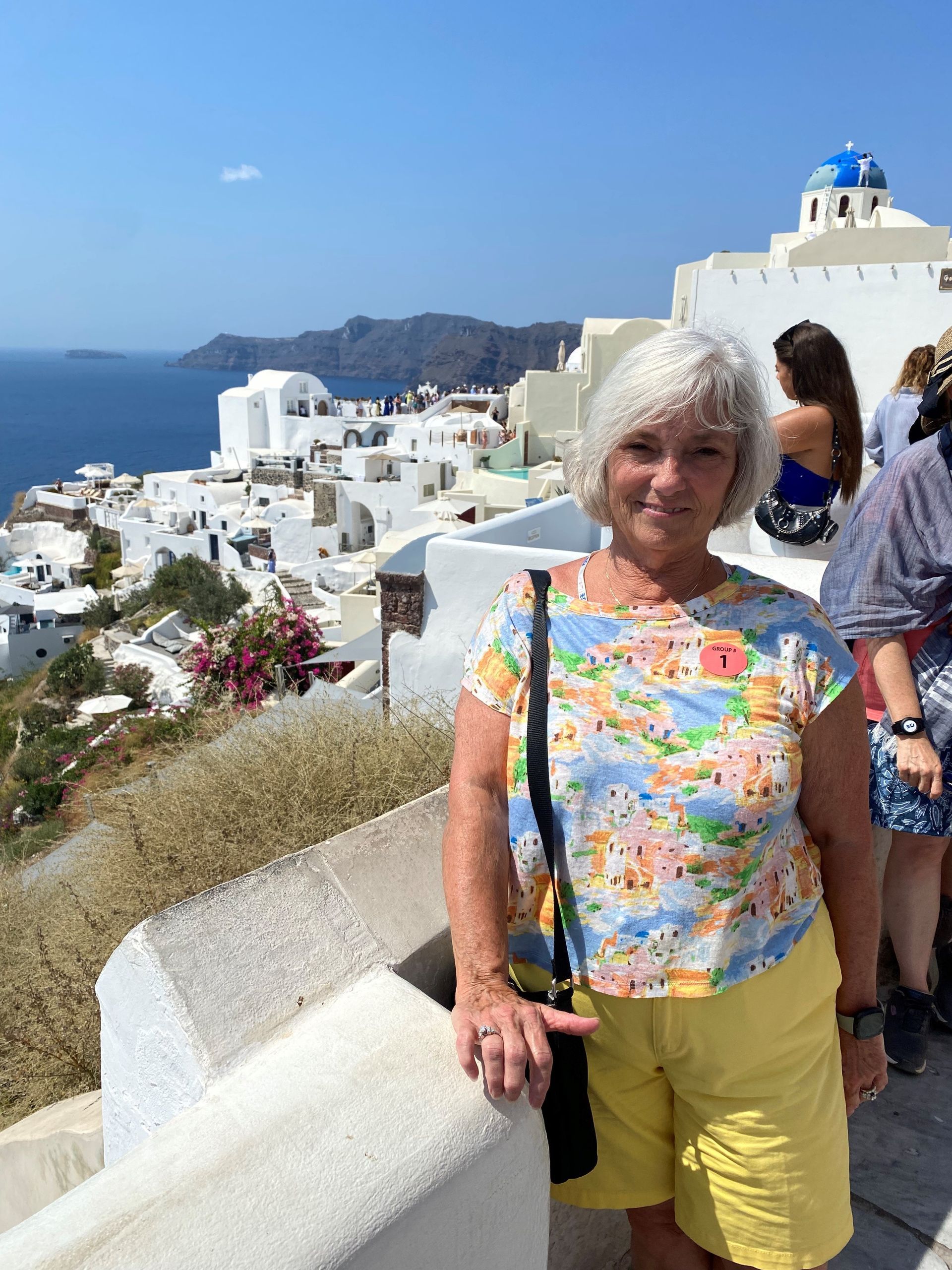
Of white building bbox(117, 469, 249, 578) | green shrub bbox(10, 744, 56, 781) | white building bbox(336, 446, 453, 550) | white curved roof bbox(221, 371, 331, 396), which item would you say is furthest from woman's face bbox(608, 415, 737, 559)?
white curved roof bbox(221, 371, 331, 396)

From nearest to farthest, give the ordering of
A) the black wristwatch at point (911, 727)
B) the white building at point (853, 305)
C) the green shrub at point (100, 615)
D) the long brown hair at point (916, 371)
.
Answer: the black wristwatch at point (911, 727) → the long brown hair at point (916, 371) → the white building at point (853, 305) → the green shrub at point (100, 615)

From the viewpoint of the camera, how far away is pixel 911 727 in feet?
6.42

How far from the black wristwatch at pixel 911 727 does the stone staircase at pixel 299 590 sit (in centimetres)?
2447

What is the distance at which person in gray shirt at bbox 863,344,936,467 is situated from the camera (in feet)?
12.2

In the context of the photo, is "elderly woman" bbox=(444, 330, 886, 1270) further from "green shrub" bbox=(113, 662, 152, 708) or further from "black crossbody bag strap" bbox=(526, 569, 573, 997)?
"green shrub" bbox=(113, 662, 152, 708)

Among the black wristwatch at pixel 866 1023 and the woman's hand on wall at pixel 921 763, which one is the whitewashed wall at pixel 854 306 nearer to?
the woman's hand on wall at pixel 921 763

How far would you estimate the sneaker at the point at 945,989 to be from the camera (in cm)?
238

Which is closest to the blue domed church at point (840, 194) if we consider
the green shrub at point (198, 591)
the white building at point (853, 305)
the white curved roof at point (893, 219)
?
the white curved roof at point (893, 219)

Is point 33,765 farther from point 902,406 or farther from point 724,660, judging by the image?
point 724,660

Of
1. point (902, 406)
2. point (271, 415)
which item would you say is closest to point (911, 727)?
point (902, 406)

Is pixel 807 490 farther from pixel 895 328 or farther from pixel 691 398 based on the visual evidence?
pixel 895 328

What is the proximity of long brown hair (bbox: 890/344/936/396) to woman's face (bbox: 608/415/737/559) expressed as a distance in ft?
9.25

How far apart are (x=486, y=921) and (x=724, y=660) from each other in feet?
1.85

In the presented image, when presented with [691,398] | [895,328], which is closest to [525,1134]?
[691,398]
